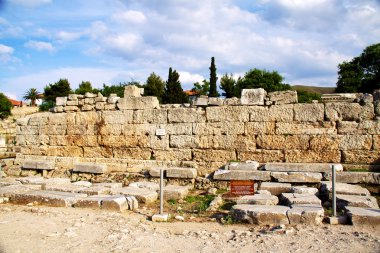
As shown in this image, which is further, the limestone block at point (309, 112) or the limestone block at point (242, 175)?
the limestone block at point (309, 112)

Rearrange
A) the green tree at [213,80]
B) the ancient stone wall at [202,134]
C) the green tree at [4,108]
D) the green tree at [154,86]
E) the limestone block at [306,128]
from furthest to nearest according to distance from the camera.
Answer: the green tree at [4,108], the green tree at [154,86], the green tree at [213,80], the limestone block at [306,128], the ancient stone wall at [202,134]

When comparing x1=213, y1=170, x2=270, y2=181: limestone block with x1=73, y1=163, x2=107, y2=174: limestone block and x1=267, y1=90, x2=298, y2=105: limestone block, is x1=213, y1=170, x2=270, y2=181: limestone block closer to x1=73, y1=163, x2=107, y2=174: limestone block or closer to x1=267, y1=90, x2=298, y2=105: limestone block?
x1=267, y1=90, x2=298, y2=105: limestone block

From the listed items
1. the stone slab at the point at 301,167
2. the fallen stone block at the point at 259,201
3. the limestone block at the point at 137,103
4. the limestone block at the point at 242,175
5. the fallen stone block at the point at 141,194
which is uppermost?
the limestone block at the point at 137,103

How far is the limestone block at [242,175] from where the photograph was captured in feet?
27.6

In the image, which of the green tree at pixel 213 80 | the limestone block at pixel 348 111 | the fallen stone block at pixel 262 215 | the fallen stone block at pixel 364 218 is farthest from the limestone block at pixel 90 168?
the green tree at pixel 213 80

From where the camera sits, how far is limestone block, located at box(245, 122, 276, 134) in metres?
9.37

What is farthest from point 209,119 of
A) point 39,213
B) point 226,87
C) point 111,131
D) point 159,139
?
point 226,87

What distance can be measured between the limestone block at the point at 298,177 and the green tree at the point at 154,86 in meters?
39.4

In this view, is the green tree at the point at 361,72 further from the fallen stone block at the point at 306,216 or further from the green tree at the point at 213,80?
the fallen stone block at the point at 306,216

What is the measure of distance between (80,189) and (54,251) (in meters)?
3.77

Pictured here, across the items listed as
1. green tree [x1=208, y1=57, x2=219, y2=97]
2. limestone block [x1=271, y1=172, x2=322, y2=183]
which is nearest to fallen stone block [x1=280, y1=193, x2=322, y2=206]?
limestone block [x1=271, y1=172, x2=322, y2=183]

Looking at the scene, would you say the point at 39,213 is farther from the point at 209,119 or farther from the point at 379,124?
the point at 379,124

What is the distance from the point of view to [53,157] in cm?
1165

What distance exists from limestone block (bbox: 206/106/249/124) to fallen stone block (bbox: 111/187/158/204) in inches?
126
